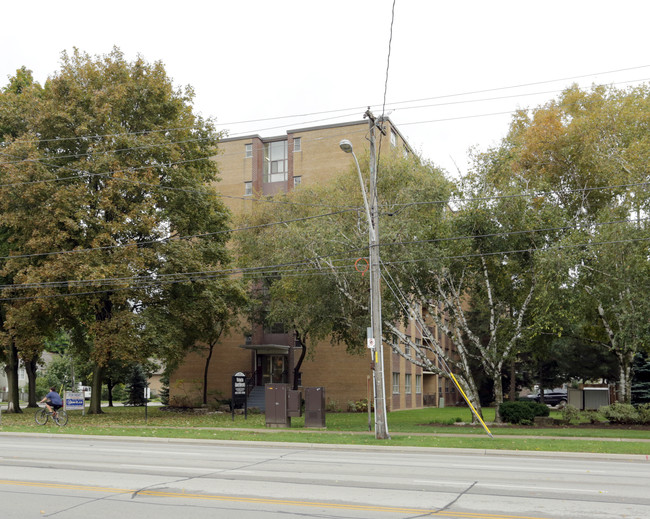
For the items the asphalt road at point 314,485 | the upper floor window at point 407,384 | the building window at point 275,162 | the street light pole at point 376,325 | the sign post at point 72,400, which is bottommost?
the upper floor window at point 407,384

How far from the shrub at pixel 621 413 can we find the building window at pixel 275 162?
30.0 meters

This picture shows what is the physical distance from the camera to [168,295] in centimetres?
3136

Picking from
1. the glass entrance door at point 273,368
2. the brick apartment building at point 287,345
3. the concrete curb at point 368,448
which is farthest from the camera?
the glass entrance door at point 273,368

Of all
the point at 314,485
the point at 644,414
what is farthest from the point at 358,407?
the point at 314,485

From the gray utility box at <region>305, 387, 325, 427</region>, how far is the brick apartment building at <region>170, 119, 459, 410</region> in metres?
16.8

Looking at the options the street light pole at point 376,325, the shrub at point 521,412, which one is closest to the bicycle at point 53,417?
the street light pole at point 376,325

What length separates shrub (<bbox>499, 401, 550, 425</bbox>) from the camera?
2591 cm

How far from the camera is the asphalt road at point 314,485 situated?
7500mm

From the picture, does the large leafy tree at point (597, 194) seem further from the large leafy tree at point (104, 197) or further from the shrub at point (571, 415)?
the large leafy tree at point (104, 197)

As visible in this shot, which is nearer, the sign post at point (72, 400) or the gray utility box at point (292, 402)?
the gray utility box at point (292, 402)

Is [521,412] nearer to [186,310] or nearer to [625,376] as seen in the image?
[625,376]

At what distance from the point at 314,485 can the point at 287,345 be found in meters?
35.7

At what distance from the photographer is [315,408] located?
80.1 ft

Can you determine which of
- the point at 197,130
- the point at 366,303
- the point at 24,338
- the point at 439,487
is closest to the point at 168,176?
the point at 197,130
